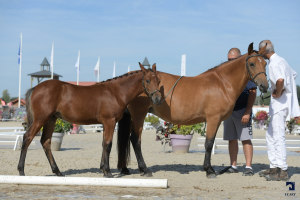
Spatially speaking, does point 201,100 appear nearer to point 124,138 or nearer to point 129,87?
point 129,87

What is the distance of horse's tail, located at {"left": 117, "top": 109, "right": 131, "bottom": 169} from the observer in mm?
8352

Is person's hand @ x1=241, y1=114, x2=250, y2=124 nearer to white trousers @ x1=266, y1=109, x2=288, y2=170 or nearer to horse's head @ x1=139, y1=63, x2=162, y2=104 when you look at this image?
white trousers @ x1=266, y1=109, x2=288, y2=170

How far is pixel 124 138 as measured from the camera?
841 centimetres

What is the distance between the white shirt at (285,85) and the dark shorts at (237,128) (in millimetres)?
866

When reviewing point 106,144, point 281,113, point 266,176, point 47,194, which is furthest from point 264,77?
point 47,194

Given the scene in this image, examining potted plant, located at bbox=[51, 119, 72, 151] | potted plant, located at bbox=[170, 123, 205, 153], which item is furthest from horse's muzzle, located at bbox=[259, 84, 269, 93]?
potted plant, located at bbox=[51, 119, 72, 151]

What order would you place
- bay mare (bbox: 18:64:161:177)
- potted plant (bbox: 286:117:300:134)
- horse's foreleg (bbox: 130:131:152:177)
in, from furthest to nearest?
1. potted plant (bbox: 286:117:300:134)
2. horse's foreleg (bbox: 130:131:152:177)
3. bay mare (bbox: 18:64:161:177)

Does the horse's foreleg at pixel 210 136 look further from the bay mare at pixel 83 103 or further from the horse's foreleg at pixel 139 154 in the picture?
the bay mare at pixel 83 103

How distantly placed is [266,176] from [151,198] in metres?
3.01

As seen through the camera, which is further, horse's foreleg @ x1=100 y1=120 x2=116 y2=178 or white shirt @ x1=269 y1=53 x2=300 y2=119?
white shirt @ x1=269 y1=53 x2=300 y2=119

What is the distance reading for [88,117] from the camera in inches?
294

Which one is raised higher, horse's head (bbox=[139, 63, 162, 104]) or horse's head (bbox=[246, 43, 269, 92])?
horse's head (bbox=[246, 43, 269, 92])

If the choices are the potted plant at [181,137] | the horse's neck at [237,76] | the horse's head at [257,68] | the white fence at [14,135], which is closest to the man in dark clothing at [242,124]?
the horse's neck at [237,76]

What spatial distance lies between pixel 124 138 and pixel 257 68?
3001 mm
